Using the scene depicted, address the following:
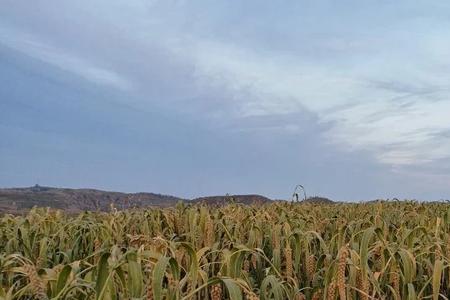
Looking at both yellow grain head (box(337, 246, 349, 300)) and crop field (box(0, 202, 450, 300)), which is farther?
yellow grain head (box(337, 246, 349, 300))

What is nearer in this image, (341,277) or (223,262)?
(341,277)

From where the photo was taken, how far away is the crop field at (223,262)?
173 centimetres

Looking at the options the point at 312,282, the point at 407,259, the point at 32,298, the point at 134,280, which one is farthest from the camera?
the point at 312,282

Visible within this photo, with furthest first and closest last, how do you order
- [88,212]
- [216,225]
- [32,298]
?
[88,212] → [216,225] → [32,298]

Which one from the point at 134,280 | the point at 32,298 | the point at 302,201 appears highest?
the point at 302,201

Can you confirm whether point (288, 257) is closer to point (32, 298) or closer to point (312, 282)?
point (312, 282)

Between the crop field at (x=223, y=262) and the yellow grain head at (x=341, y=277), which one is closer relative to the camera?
the crop field at (x=223, y=262)

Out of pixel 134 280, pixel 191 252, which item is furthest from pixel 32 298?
pixel 191 252

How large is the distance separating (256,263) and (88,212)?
322 centimetres

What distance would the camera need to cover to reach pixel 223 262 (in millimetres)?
2119

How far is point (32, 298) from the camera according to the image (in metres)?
2.15

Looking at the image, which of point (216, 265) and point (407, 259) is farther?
point (216, 265)

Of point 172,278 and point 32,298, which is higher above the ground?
point 172,278

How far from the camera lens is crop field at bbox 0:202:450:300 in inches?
68.2
